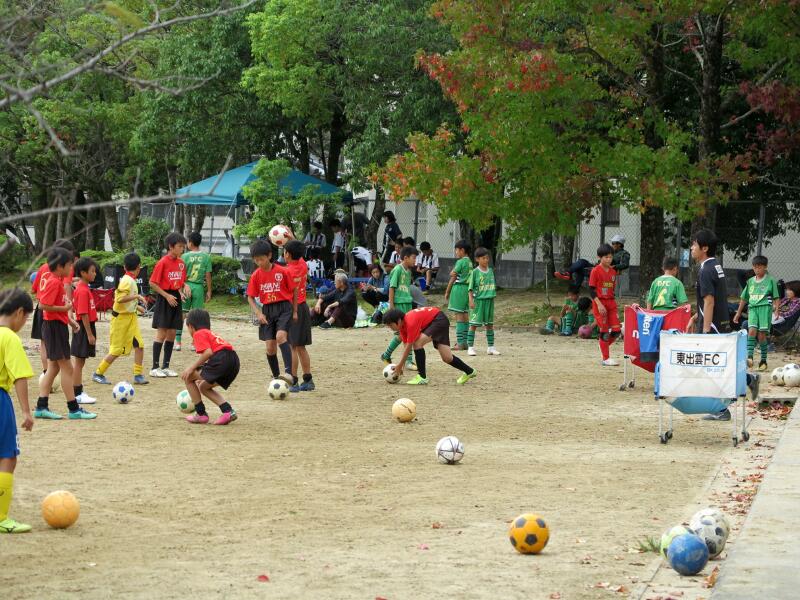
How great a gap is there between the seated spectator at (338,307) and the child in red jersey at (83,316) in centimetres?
1093

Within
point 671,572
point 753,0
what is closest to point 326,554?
point 671,572

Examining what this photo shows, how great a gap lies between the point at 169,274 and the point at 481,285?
208 inches

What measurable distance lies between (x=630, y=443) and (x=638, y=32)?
1203cm

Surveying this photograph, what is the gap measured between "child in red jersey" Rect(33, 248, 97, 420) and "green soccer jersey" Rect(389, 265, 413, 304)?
565 centimetres

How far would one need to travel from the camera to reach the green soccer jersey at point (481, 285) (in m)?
19.4

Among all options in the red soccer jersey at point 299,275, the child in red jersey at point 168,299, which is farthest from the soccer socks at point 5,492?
the child in red jersey at point 168,299

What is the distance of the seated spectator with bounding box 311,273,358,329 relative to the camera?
2456 cm

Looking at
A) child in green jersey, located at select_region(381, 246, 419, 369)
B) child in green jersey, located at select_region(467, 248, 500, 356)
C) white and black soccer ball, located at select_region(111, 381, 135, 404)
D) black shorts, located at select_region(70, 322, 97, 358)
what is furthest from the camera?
child in green jersey, located at select_region(467, 248, 500, 356)

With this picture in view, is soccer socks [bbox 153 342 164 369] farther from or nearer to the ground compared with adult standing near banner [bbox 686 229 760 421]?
nearer to the ground

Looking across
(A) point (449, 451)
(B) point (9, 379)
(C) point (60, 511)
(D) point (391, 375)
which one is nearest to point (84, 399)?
(D) point (391, 375)

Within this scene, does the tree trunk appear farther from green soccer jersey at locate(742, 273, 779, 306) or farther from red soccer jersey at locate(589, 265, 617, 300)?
green soccer jersey at locate(742, 273, 779, 306)

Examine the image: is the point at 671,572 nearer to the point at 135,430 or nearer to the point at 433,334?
the point at 135,430

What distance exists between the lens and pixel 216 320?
26312 mm

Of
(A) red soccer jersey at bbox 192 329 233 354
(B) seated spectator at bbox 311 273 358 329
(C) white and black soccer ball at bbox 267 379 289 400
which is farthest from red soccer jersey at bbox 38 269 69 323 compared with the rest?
(B) seated spectator at bbox 311 273 358 329
